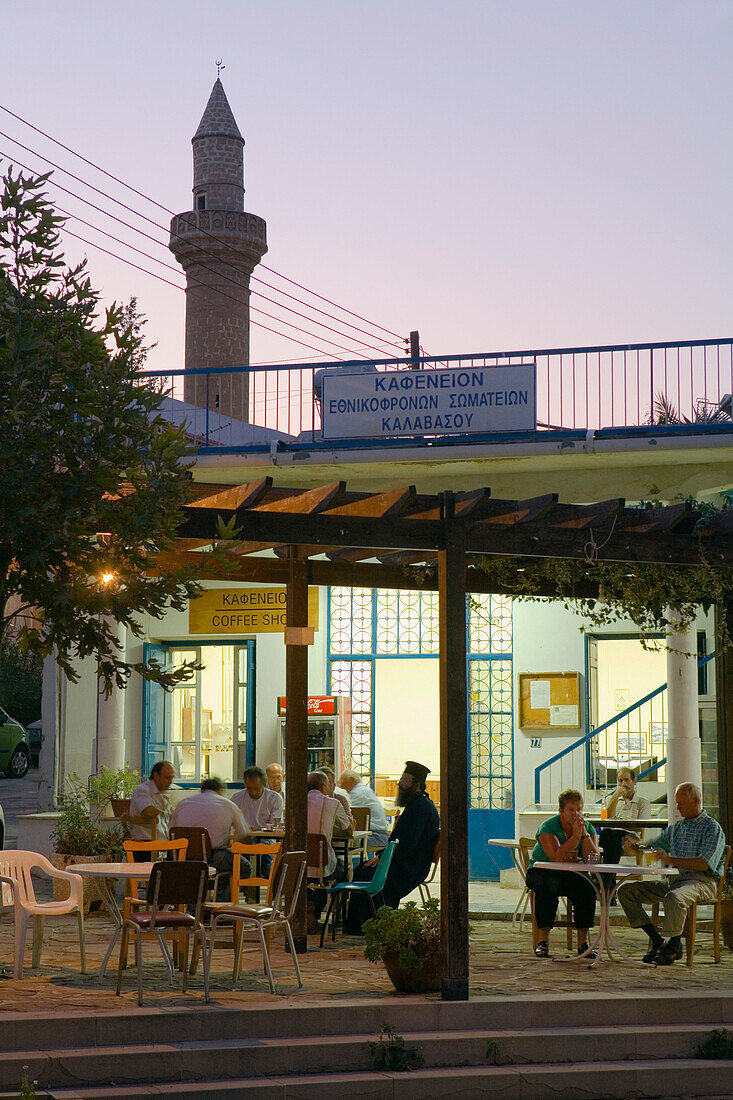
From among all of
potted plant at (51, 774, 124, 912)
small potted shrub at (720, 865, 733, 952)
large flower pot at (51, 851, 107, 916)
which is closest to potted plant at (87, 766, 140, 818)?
potted plant at (51, 774, 124, 912)

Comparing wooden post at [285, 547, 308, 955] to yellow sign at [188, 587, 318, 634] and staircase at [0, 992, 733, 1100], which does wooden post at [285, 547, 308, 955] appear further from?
yellow sign at [188, 587, 318, 634]

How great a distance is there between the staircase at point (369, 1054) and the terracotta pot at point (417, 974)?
227 mm

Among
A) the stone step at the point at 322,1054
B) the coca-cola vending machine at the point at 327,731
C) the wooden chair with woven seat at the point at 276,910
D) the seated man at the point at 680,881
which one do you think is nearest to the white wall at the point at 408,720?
the coca-cola vending machine at the point at 327,731

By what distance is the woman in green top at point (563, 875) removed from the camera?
905 cm

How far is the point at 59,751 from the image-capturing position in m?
14.5

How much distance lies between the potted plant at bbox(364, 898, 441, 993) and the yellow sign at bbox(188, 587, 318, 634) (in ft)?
23.8

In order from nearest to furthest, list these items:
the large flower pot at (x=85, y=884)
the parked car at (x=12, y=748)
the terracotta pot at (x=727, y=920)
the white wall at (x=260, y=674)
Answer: the terracotta pot at (x=727, y=920)
the large flower pot at (x=85, y=884)
the white wall at (x=260, y=674)
the parked car at (x=12, y=748)

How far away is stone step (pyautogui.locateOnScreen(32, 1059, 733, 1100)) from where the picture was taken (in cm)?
616

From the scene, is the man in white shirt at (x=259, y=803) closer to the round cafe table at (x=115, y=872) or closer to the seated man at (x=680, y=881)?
the round cafe table at (x=115, y=872)

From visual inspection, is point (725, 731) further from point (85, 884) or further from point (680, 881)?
point (85, 884)

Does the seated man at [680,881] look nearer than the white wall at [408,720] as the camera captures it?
Yes

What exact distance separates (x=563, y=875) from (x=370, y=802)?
2.82 metres

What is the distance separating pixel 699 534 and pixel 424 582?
7.96 ft

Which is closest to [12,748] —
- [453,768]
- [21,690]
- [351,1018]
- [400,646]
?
[21,690]
